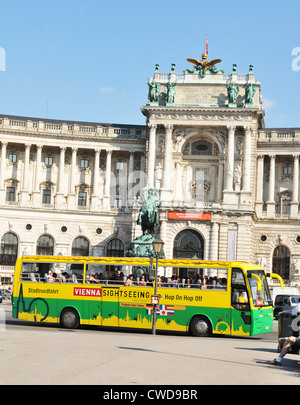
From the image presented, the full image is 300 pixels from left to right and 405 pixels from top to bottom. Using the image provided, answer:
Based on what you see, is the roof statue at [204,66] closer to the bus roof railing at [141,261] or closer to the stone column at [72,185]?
the stone column at [72,185]

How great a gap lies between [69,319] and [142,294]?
12.9 ft

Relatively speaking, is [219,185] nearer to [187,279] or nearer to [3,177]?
[3,177]

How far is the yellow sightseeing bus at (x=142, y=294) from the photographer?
100 ft

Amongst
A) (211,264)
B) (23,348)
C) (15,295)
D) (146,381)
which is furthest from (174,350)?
(15,295)

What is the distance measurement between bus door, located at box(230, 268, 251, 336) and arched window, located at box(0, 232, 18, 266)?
169 ft

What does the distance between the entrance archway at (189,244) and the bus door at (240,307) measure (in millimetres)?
41355

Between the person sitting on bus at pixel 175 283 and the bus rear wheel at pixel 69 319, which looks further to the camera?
the bus rear wheel at pixel 69 319

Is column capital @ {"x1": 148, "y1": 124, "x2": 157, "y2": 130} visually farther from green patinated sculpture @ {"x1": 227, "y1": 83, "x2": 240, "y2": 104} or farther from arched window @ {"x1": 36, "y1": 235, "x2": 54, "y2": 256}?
arched window @ {"x1": 36, "y1": 235, "x2": 54, "y2": 256}

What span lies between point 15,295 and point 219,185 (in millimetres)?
44598

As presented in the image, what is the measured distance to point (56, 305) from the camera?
33.4 m

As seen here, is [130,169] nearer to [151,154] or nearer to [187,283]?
[151,154]

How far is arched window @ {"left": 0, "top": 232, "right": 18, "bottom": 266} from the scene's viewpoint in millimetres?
78312

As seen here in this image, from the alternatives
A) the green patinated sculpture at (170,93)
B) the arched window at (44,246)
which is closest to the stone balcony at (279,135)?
the green patinated sculpture at (170,93)

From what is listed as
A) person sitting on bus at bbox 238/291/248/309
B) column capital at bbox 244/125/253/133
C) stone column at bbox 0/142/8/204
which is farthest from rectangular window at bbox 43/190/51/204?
person sitting on bus at bbox 238/291/248/309
